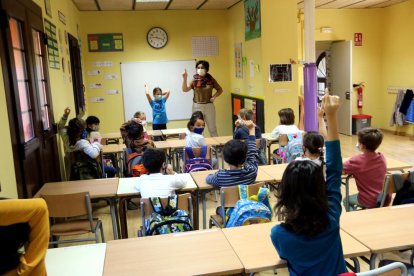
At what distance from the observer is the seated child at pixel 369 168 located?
10.2 ft

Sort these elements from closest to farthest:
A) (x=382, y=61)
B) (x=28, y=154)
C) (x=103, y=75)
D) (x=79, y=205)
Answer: (x=79, y=205)
(x=28, y=154)
(x=103, y=75)
(x=382, y=61)

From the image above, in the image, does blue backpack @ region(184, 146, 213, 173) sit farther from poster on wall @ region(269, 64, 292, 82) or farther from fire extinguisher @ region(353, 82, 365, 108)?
fire extinguisher @ region(353, 82, 365, 108)

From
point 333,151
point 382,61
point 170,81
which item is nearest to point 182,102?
point 170,81

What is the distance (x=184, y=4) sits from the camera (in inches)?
304

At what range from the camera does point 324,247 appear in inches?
64.0

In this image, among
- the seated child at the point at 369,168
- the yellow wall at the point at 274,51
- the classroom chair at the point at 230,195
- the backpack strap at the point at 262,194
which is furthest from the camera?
the yellow wall at the point at 274,51

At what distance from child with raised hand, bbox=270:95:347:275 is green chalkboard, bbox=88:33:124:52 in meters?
7.12

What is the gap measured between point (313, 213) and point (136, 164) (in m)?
2.76

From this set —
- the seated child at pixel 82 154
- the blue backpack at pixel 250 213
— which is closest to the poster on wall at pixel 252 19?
the seated child at pixel 82 154

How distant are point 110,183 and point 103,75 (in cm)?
522

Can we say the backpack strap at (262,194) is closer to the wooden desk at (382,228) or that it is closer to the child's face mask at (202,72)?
the wooden desk at (382,228)

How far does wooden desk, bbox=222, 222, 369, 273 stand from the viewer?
180 centimetres

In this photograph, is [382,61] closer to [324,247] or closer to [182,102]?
[182,102]

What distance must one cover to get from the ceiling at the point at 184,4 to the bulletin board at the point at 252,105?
1.90 metres
